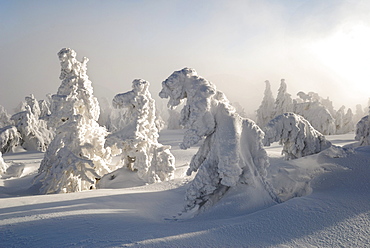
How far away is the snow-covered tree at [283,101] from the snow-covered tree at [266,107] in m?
1.97

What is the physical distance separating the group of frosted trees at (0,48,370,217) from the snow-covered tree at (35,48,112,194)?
41 mm

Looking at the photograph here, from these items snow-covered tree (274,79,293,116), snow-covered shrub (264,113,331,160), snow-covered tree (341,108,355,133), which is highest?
snow-covered tree (274,79,293,116)

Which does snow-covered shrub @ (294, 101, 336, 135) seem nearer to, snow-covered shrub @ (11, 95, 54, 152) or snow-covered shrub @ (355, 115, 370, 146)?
snow-covered shrub @ (355, 115, 370, 146)

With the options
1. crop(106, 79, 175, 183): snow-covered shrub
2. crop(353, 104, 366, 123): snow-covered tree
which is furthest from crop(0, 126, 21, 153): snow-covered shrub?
crop(353, 104, 366, 123): snow-covered tree

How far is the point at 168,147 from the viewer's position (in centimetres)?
1108

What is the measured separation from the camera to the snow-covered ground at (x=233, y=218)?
3174 millimetres

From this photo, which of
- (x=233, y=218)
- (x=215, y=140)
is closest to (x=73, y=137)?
(x=215, y=140)

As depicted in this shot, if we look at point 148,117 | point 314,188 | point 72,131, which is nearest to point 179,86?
point 314,188

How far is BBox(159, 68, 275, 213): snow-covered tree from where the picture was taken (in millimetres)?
4793

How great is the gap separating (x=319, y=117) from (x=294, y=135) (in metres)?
26.6

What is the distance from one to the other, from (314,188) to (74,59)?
11.1 meters

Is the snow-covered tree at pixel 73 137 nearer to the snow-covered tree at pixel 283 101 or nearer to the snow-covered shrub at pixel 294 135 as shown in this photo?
the snow-covered shrub at pixel 294 135

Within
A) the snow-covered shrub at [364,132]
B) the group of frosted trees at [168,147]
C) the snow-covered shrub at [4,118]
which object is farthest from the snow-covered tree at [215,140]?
the snow-covered shrub at [4,118]

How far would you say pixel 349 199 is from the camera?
12.8 feet
